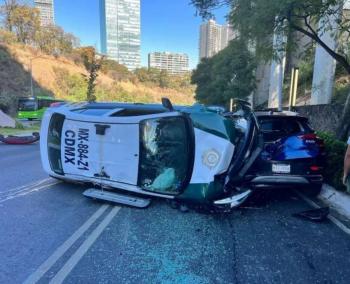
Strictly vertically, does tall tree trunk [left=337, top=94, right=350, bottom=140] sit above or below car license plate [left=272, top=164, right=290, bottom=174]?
above

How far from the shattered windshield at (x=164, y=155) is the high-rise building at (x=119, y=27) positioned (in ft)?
278

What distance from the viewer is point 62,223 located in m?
4.54

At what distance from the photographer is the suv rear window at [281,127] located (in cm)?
595

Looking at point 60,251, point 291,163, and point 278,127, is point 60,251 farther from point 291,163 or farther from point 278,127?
point 278,127

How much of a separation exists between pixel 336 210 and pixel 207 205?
89.7 inches

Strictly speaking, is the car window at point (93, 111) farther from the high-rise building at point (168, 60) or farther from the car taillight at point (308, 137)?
the high-rise building at point (168, 60)

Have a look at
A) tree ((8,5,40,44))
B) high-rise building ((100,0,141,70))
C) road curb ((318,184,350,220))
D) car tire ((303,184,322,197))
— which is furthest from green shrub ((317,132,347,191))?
high-rise building ((100,0,141,70))

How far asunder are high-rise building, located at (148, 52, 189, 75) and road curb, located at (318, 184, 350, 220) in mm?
108385

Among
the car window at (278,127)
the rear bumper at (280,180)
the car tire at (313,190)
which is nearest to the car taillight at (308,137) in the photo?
the car window at (278,127)

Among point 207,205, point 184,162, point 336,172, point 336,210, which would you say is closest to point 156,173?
point 184,162

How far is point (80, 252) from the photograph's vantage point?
12.0ft

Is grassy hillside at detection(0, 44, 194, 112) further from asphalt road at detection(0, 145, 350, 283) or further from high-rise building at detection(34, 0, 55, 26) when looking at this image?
asphalt road at detection(0, 145, 350, 283)

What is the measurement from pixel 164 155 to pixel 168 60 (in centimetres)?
11408

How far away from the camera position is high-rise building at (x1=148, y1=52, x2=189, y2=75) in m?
114
